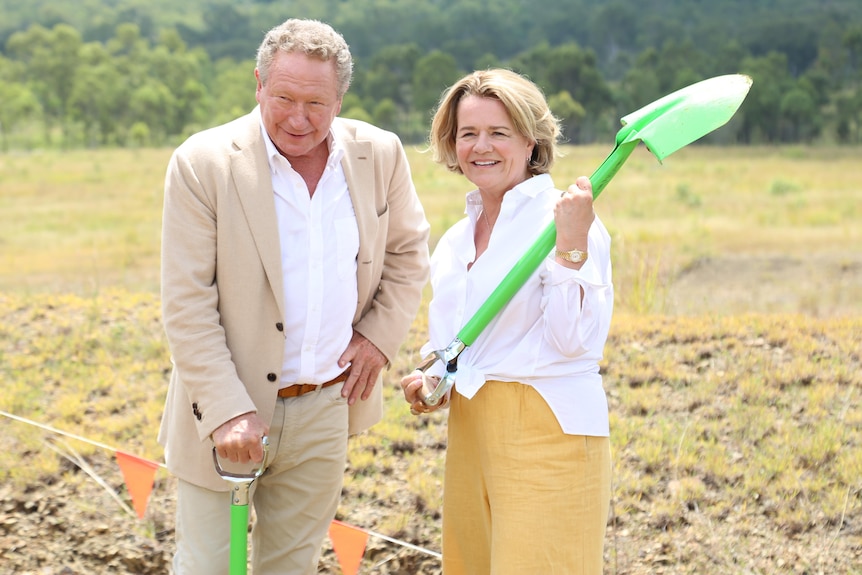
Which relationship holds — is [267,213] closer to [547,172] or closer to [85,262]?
[547,172]

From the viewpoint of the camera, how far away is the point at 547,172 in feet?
8.18

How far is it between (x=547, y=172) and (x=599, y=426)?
680 mm

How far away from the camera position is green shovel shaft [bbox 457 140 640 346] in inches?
87.7

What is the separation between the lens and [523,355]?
2293 mm

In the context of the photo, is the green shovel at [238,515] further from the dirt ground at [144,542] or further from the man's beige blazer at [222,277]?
the dirt ground at [144,542]

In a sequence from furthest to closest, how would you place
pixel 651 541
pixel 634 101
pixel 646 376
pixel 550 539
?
pixel 634 101 → pixel 646 376 → pixel 651 541 → pixel 550 539

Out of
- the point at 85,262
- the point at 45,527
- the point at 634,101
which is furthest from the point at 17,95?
the point at 45,527

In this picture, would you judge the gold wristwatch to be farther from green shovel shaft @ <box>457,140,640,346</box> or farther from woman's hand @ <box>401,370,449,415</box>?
woman's hand @ <box>401,370,449,415</box>

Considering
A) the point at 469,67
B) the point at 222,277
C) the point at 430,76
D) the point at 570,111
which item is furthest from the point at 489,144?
the point at 469,67

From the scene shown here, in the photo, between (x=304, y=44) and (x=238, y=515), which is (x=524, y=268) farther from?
(x=238, y=515)

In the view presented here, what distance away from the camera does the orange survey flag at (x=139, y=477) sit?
4.01m

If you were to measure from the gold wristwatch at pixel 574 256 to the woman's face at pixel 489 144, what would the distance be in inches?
12.9

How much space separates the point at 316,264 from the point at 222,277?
0.83ft

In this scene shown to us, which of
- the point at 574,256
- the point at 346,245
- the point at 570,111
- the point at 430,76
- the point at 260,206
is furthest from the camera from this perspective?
the point at 430,76
